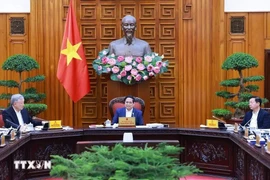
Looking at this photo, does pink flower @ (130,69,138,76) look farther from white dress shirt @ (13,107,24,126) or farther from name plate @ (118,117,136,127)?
white dress shirt @ (13,107,24,126)

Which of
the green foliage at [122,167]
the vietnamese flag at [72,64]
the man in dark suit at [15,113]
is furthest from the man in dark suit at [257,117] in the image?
the green foliage at [122,167]

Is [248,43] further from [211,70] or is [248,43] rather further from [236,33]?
[211,70]

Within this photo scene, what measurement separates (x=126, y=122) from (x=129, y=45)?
1.92m

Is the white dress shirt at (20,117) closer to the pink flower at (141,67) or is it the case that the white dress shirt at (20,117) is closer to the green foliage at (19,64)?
the green foliage at (19,64)

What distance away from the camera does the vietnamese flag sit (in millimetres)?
7066

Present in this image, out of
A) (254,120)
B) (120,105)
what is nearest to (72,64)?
(120,105)

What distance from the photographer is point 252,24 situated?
762 cm

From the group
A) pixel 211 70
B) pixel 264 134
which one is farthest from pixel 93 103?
pixel 264 134

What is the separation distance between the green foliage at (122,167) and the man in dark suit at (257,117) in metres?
3.18

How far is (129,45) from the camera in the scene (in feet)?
22.5

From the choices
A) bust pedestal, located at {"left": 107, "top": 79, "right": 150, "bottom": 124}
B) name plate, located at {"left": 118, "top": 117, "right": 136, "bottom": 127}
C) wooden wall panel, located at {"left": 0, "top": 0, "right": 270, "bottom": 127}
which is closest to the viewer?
name plate, located at {"left": 118, "top": 117, "right": 136, "bottom": 127}

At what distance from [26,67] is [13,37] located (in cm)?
104

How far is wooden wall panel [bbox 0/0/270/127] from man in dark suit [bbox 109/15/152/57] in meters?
0.74

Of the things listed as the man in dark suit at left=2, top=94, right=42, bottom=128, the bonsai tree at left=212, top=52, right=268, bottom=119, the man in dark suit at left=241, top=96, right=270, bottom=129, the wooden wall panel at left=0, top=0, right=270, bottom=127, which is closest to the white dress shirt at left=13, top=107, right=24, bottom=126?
the man in dark suit at left=2, top=94, right=42, bottom=128
